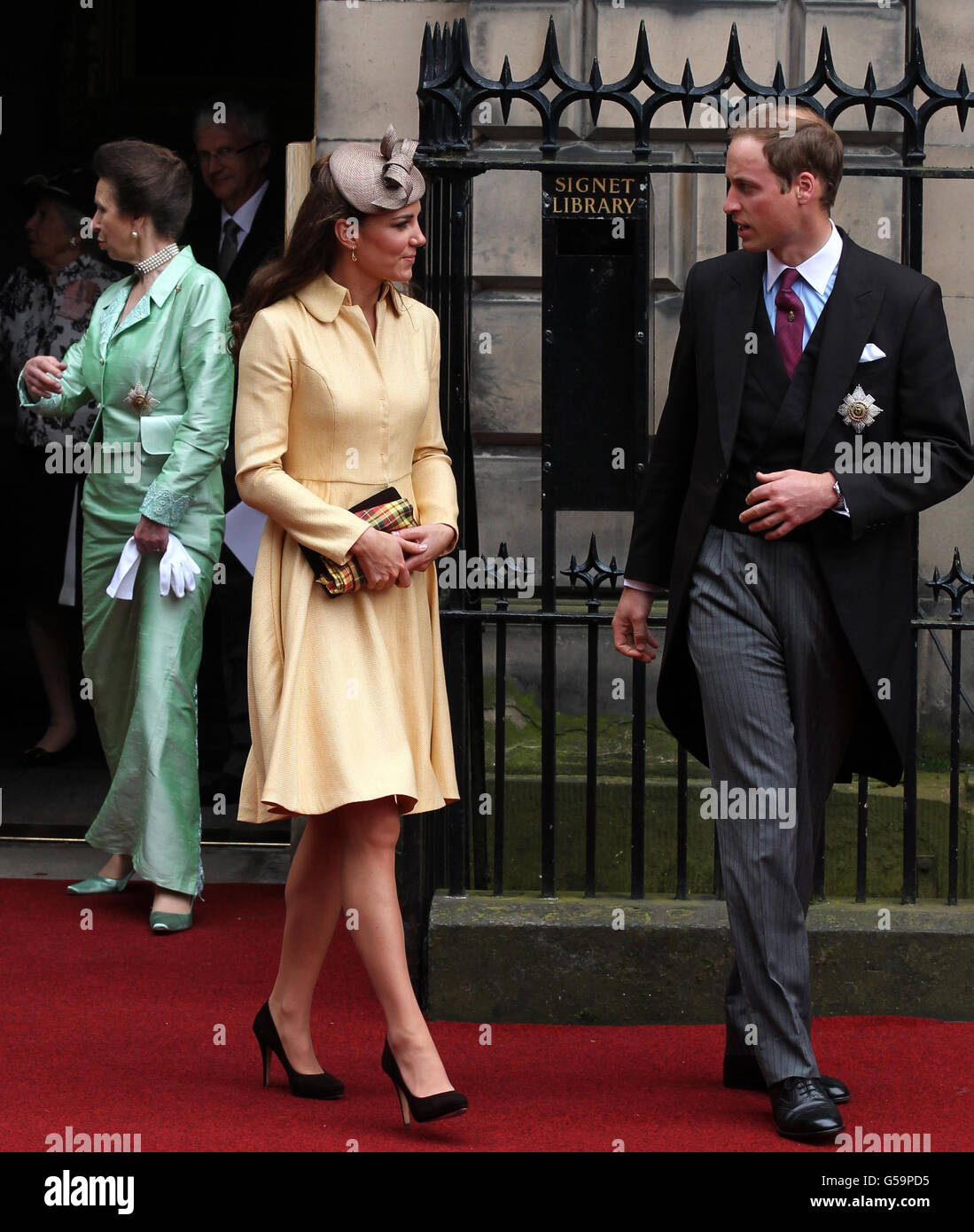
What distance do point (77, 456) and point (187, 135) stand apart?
4317 millimetres

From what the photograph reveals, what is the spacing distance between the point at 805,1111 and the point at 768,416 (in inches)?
57.7

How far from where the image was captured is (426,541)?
4.05m

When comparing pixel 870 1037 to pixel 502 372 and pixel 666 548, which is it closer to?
pixel 666 548

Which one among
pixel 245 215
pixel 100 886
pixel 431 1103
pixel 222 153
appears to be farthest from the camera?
pixel 245 215

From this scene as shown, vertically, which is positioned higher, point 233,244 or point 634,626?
point 233,244

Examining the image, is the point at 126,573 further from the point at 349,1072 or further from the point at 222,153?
the point at 222,153

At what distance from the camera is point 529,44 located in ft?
21.6

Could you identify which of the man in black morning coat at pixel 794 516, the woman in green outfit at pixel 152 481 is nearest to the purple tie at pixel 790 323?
the man in black morning coat at pixel 794 516

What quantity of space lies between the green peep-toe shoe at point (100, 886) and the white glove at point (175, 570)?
1062 millimetres

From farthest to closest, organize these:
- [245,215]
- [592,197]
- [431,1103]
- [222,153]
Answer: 1. [245,215]
2. [222,153]
3. [592,197]
4. [431,1103]

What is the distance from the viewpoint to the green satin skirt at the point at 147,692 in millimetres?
5723

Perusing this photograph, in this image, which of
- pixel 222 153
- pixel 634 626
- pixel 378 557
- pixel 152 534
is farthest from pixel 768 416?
pixel 222 153

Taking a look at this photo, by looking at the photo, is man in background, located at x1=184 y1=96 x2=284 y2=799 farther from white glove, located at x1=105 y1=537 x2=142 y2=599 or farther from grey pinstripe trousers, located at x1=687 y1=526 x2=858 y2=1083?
grey pinstripe trousers, located at x1=687 y1=526 x2=858 y2=1083

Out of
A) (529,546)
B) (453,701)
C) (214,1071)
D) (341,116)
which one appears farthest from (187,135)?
(214,1071)
